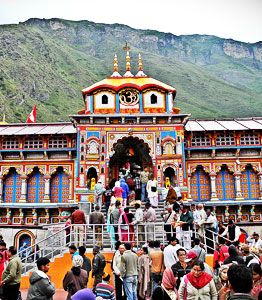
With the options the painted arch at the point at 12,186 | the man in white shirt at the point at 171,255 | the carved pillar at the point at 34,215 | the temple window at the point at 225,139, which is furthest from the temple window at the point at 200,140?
the man in white shirt at the point at 171,255

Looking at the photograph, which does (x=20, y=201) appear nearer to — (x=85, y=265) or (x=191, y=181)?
(x=191, y=181)

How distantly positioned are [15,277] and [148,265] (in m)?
3.49

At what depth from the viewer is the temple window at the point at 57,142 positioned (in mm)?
24487

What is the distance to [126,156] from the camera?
2466cm

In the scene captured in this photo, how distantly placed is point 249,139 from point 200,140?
309cm

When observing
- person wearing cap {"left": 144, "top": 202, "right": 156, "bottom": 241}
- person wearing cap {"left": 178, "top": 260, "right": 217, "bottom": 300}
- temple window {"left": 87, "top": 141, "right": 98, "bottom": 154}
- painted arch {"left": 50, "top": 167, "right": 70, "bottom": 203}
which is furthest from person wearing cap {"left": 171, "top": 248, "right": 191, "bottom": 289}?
painted arch {"left": 50, "top": 167, "right": 70, "bottom": 203}

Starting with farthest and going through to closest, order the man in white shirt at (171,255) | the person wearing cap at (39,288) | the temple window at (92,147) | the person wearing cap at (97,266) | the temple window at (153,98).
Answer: the temple window at (153,98) → the temple window at (92,147) → the person wearing cap at (97,266) → the man in white shirt at (171,255) → the person wearing cap at (39,288)

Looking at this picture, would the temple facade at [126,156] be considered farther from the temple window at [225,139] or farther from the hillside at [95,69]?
the hillside at [95,69]

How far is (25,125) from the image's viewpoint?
87.8 feet

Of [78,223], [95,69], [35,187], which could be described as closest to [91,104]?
[35,187]

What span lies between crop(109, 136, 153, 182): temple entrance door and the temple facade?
0.06 meters

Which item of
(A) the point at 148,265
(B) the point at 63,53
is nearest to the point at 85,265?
(A) the point at 148,265

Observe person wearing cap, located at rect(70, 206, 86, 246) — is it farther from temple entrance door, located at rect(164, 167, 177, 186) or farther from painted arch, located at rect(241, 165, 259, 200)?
painted arch, located at rect(241, 165, 259, 200)

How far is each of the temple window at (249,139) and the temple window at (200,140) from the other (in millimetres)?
2105
